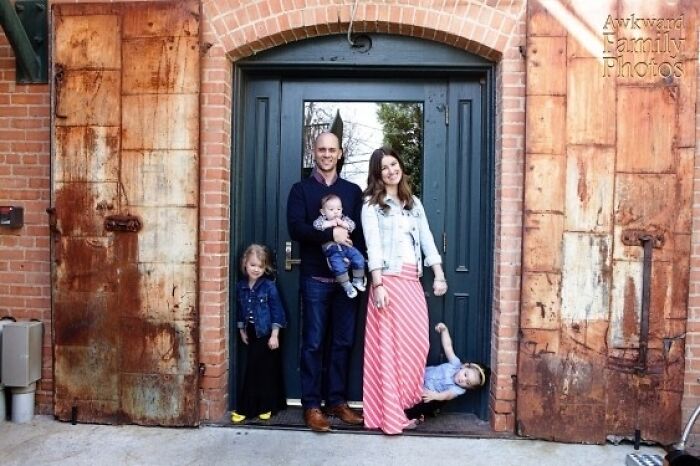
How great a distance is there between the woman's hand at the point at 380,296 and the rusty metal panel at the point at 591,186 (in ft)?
4.34

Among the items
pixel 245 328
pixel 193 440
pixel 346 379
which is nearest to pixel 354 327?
pixel 346 379

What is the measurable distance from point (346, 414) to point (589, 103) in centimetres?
264

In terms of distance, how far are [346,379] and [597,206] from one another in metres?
2.11

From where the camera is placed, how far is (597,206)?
3.75 m

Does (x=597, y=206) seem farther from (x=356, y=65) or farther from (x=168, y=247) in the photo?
(x=168, y=247)

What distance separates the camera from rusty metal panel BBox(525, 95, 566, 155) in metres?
3.74

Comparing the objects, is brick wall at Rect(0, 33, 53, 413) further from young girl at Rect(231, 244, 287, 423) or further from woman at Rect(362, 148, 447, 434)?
woman at Rect(362, 148, 447, 434)

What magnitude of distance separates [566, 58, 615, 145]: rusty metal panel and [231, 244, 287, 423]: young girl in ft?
7.37

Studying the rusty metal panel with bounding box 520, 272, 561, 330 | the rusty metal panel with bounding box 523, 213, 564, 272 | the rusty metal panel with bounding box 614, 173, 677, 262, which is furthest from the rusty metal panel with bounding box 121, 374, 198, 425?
the rusty metal panel with bounding box 614, 173, 677, 262

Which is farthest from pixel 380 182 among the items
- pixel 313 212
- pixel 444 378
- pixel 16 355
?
pixel 16 355

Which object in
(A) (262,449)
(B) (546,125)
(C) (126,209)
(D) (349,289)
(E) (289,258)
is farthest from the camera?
(E) (289,258)

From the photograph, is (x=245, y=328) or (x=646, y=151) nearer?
(x=646, y=151)

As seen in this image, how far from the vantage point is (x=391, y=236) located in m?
3.92

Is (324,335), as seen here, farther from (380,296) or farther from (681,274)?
(681,274)
